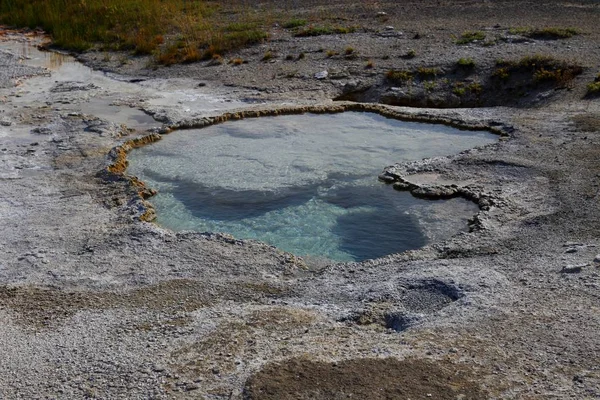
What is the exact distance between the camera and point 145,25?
60.6 ft

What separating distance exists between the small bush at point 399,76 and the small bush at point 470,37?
2.16m

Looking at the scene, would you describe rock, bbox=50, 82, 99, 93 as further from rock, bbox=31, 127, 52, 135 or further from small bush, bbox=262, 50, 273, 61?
small bush, bbox=262, 50, 273, 61

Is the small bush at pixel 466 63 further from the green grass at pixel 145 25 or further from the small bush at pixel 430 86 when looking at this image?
the green grass at pixel 145 25

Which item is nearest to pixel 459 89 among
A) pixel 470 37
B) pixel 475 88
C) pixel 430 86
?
pixel 475 88

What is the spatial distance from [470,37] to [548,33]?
1524 mm

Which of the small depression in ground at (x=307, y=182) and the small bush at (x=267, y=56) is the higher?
the small bush at (x=267, y=56)

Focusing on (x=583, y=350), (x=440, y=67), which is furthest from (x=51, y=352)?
(x=440, y=67)

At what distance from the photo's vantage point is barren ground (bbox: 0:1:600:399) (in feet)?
17.4

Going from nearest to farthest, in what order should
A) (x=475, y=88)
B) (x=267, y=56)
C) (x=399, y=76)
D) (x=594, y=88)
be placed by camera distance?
(x=594, y=88) → (x=475, y=88) → (x=399, y=76) → (x=267, y=56)

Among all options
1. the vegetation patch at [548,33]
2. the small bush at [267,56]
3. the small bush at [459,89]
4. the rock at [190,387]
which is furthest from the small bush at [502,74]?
the rock at [190,387]

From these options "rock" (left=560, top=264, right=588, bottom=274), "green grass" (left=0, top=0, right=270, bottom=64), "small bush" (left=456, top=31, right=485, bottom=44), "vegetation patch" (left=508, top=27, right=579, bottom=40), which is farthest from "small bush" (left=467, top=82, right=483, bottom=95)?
"rock" (left=560, top=264, right=588, bottom=274)

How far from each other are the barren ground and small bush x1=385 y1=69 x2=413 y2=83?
1.32 m

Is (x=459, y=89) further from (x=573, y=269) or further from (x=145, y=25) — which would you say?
(x=145, y=25)

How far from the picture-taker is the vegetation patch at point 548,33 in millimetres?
14594
